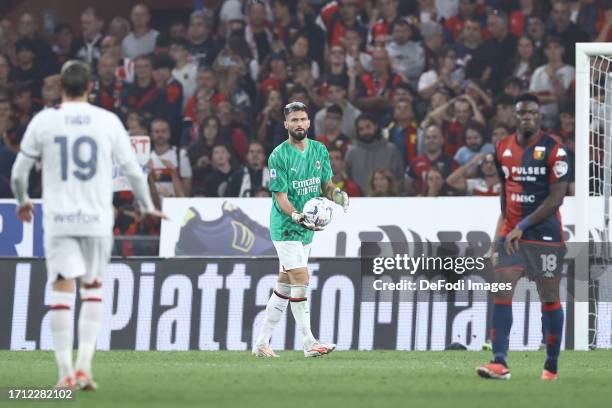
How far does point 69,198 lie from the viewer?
29.1 feet

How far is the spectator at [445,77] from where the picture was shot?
20328 mm

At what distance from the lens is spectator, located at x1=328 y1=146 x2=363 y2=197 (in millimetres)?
Result: 18891

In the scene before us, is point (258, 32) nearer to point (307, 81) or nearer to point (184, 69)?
point (184, 69)

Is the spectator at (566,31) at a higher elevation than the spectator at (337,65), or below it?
higher

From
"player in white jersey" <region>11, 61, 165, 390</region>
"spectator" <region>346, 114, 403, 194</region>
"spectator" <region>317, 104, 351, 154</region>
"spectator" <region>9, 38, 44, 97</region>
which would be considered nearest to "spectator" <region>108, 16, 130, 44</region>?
"spectator" <region>9, 38, 44, 97</region>

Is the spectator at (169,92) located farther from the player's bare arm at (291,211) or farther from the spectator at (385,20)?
the player's bare arm at (291,211)

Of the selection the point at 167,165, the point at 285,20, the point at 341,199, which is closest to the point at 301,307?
the point at 341,199

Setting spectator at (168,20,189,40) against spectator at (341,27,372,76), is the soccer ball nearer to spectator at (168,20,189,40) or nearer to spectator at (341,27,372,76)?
spectator at (341,27,372,76)

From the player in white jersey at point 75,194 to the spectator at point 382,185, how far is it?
9533 mm

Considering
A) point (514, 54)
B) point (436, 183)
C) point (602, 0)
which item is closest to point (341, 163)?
point (436, 183)

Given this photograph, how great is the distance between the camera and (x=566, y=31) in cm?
2038

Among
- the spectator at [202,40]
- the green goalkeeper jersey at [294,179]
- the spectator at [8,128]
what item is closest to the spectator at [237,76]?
the spectator at [202,40]

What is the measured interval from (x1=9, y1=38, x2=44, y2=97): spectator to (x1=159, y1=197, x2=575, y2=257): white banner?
17.3 feet

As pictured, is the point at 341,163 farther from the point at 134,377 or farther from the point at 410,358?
the point at 134,377
